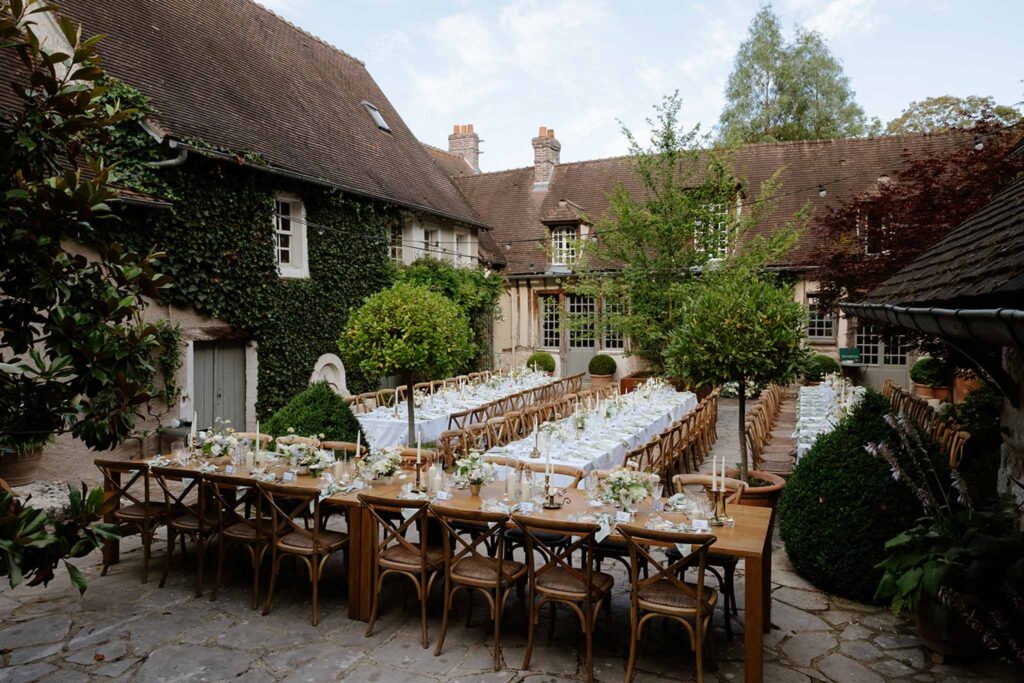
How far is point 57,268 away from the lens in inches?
118

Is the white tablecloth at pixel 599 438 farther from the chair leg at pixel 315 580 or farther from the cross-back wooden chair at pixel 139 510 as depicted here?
the cross-back wooden chair at pixel 139 510

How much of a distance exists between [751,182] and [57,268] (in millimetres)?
21391

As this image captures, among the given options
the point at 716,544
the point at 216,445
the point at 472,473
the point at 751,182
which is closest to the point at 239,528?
the point at 216,445

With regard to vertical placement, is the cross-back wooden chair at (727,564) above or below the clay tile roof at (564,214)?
below

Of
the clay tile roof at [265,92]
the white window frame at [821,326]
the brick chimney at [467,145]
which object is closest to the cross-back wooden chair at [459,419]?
the clay tile roof at [265,92]

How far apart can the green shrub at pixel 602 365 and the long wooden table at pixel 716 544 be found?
49.3 feet

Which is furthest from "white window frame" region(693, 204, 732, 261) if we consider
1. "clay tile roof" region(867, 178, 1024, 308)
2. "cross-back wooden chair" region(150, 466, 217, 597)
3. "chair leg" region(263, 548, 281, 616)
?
"chair leg" region(263, 548, 281, 616)

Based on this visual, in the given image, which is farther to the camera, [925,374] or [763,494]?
[925,374]

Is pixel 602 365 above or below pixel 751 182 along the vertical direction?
below

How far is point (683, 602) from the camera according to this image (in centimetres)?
430

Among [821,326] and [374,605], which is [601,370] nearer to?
[821,326]

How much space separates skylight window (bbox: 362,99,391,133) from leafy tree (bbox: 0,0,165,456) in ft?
54.4

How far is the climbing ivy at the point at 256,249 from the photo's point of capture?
1034 cm

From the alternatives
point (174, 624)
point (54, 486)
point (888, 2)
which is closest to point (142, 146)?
point (54, 486)
